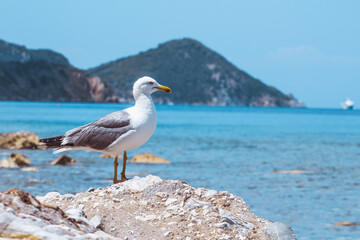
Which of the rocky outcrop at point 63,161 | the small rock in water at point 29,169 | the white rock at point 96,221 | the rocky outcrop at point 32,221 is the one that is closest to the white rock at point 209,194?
the white rock at point 96,221

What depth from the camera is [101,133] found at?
7.77 m

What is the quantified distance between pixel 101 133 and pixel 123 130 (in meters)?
0.41

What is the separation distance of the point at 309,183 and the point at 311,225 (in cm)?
741

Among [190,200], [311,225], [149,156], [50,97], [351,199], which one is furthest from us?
[50,97]

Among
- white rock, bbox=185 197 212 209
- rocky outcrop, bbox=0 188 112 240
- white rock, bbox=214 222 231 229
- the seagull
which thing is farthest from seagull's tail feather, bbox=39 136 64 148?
rocky outcrop, bbox=0 188 112 240

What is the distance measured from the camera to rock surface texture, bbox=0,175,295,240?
4.59 metres

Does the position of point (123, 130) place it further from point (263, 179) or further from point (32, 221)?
point (263, 179)

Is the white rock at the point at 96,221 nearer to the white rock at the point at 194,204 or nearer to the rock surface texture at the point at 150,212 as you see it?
the rock surface texture at the point at 150,212

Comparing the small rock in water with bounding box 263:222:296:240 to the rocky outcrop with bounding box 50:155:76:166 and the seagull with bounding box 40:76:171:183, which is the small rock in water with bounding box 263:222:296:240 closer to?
the seagull with bounding box 40:76:171:183

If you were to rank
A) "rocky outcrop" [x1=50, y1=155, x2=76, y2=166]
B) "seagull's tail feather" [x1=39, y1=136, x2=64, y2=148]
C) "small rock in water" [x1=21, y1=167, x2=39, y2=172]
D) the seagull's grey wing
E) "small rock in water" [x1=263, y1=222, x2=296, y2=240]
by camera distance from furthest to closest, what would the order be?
"rocky outcrop" [x1=50, y1=155, x2=76, y2=166] < "small rock in water" [x1=21, y1=167, x2=39, y2=172] < "seagull's tail feather" [x1=39, y1=136, x2=64, y2=148] < the seagull's grey wing < "small rock in water" [x1=263, y1=222, x2=296, y2=240]

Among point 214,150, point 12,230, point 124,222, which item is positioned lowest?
point 214,150

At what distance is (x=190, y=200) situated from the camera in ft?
20.7

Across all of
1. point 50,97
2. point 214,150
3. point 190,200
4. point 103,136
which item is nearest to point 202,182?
point 103,136

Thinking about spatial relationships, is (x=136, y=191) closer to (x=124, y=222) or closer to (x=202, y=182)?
(x=124, y=222)
